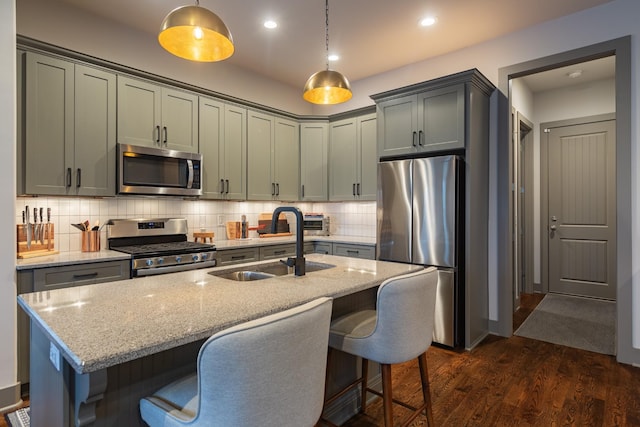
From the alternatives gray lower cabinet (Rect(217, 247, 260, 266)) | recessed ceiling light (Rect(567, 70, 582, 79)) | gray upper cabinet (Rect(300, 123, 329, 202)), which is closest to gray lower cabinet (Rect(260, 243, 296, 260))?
gray lower cabinet (Rect(217, 247, 260, 266))

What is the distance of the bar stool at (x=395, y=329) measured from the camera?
4.89 ft

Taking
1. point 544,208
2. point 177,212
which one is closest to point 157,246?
point 177,212

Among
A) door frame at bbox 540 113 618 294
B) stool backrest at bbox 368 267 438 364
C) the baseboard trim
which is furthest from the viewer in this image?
door frame at bbox 540 113 618 294

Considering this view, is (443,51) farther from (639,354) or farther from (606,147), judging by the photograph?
(639,354)

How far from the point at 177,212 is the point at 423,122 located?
265 centimetres

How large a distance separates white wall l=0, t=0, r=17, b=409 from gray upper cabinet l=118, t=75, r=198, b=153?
0.80m

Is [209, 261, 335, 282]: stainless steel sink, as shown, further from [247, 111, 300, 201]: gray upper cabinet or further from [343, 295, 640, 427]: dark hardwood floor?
[247, 111, 300, 201]: gray upper cabinet

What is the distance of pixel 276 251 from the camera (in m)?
3.93

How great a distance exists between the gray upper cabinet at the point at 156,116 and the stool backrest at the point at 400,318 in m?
Result: 2.66

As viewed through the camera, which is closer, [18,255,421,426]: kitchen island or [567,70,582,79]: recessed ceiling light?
[18,255,421,426]: kitchen island

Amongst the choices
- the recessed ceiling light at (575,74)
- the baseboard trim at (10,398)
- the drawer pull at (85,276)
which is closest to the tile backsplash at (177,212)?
the drawer pull at (85,276)

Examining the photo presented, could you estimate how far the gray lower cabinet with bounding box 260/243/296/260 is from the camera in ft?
12.5

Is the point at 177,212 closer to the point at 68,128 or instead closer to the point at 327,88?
the point at 68,128

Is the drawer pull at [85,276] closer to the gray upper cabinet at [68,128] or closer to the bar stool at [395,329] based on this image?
the gray upper cabinet at [68,128]
